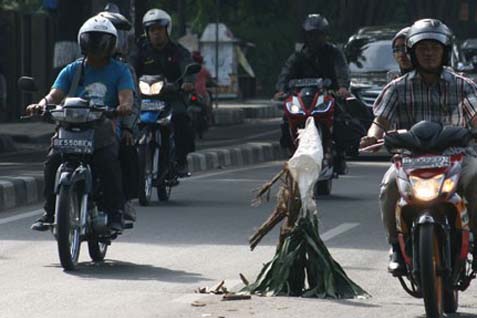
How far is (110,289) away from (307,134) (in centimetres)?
143

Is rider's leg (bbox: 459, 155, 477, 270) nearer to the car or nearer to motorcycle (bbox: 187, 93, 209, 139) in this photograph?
the car

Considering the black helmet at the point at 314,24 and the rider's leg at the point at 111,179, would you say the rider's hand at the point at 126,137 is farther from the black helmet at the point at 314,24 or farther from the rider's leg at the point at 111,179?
the black helmet at the point at 314,24

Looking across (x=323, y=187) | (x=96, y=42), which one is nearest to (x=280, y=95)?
(x=323, y=187)

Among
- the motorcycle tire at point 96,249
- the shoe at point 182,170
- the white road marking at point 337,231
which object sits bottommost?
the white road marking at point 337,231

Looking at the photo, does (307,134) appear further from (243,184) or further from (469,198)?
(243,184)

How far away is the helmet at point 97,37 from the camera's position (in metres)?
11.3

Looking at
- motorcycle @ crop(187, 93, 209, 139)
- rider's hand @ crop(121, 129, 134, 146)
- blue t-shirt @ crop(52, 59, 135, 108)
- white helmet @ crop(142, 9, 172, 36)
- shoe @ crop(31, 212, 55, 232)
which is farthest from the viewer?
motorcycle @ crop(187, 93, 209, 139)

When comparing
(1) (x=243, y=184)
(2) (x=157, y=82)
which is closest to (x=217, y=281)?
(2) (x=157, y=82)

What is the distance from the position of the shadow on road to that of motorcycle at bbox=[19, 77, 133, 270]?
0.14m

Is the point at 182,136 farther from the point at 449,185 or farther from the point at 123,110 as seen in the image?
the point at 449,185

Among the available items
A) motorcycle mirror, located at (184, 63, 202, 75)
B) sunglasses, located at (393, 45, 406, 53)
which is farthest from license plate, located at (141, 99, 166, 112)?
sunglasses, located at (393, 45, 406, 53)

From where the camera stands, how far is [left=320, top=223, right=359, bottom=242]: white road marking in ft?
42.5

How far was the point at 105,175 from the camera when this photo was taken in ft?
36.8

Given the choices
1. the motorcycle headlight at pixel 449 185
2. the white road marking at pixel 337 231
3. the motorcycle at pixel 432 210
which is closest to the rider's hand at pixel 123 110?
the white road marking at pixel 337 231
